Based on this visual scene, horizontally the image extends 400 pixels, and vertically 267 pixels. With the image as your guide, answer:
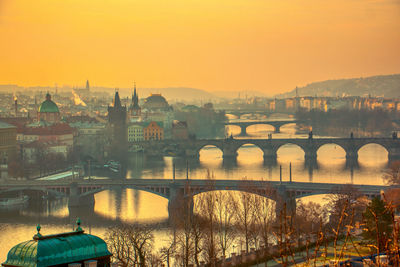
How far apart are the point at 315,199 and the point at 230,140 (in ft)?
65.0

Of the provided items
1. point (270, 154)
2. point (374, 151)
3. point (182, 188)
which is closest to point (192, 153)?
point (270, 154)

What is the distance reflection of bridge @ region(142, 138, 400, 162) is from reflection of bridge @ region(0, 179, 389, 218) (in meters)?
16.0

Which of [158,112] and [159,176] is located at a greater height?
[158,112]

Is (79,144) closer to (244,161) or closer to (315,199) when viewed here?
(244,161)

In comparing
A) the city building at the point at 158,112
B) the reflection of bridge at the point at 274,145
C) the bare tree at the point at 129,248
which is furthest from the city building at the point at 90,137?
the bare tree at the point at 129,248

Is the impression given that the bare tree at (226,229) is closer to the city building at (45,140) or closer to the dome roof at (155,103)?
the city building at (45,140)

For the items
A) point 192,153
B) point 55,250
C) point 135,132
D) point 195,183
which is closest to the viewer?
point 55,250

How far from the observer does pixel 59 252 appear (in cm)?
634

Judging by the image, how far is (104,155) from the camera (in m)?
40.8

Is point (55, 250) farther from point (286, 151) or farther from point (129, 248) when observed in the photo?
point (286, 151)

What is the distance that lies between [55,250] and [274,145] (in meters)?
34.4

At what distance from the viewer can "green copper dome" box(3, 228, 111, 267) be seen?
247 inches

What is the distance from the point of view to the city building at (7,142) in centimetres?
3722

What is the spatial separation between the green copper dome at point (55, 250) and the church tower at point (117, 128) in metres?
36.8
